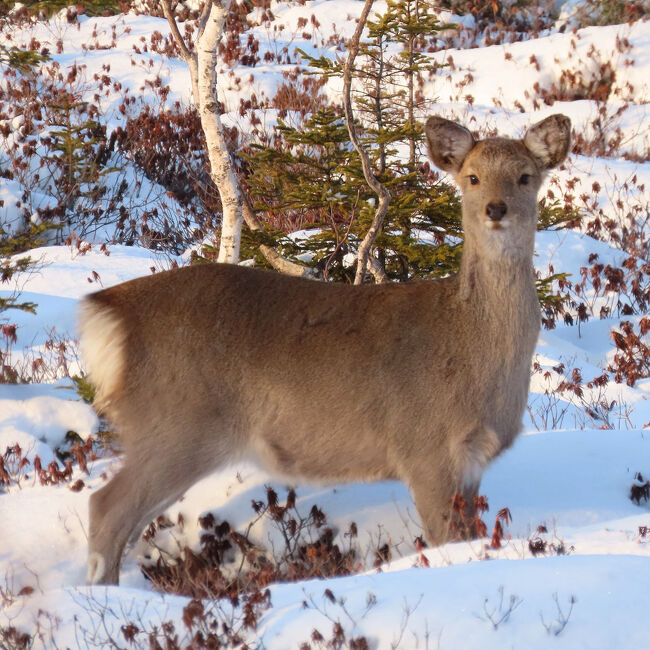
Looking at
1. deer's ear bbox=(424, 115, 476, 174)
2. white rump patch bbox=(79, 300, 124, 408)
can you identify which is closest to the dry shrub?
white rump patch bbox=(79, 300, 124, 408)

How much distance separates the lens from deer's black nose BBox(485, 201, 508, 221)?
4652mm

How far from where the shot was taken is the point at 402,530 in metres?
5.50

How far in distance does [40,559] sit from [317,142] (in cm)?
413

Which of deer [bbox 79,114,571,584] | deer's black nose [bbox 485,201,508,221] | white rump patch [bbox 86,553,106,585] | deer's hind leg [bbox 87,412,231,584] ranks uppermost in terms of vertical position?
deer's black nose [bbox 485,201,508,221]

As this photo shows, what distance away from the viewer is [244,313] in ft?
15.9

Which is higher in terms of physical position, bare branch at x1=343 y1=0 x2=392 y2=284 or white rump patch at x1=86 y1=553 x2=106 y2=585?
bare branch at x1=343 y1=0 x2=392 y2=284

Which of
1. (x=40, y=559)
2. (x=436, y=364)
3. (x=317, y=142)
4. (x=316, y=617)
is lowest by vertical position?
(x=40, y=559)

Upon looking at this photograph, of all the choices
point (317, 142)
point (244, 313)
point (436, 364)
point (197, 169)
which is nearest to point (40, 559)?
point (244, 313)

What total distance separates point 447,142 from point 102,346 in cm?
200

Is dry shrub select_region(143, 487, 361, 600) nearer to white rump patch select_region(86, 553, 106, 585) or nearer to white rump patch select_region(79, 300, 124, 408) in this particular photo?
white rump patch select_region(86, 553, 106, 585)

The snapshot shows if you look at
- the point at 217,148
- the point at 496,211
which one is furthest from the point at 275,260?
the point at 496,211

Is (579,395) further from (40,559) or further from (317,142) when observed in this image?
(40,559)

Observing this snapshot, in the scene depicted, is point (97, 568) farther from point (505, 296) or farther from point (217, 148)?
point (217, 148)

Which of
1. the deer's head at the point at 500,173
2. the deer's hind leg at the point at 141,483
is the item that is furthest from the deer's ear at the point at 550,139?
the deer's hind leg at the point at 141,483
